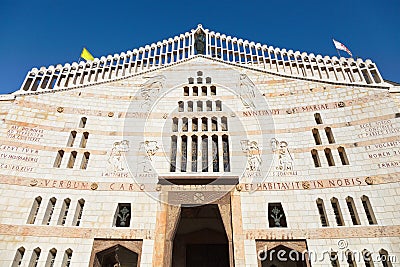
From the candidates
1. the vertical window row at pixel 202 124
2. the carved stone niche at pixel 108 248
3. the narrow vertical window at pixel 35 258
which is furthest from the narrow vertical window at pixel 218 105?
the narrow vertical window at pixel 35 258

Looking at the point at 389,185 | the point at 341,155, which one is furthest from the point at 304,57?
the point at 389,185

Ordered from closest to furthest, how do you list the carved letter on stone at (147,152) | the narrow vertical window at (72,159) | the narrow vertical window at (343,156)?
the narrow vertical window at (343,156) < the carved letter on stone at (147,152) < the narrow vertical window at (72,159)

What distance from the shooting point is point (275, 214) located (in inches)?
501

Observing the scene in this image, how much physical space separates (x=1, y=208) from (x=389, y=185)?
1713 cm

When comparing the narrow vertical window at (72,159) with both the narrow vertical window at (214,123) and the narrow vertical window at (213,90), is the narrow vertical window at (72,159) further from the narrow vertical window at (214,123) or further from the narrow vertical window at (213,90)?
the narrow vertical window at (213,90)

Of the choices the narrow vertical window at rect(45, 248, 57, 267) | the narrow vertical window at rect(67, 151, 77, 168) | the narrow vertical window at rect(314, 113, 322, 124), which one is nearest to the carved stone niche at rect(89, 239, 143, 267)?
the narrow vertical window at rect(45, 248, 57, 267)

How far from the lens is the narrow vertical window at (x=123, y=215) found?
506 inches

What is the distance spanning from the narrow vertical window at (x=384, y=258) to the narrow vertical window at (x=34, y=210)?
14.6m

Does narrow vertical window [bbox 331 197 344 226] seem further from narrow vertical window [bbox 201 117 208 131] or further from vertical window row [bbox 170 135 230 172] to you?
narrow vertical window [bbox 201 117 208 131]

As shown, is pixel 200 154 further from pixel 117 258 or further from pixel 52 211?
pixel 52 211

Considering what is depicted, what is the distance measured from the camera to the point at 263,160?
13961mm

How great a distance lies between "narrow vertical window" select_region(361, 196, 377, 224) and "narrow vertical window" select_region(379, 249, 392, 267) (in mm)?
1178

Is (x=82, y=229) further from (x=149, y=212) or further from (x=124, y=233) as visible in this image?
(x=149, y=212)

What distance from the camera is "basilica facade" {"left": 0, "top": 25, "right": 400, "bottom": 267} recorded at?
1176cm
